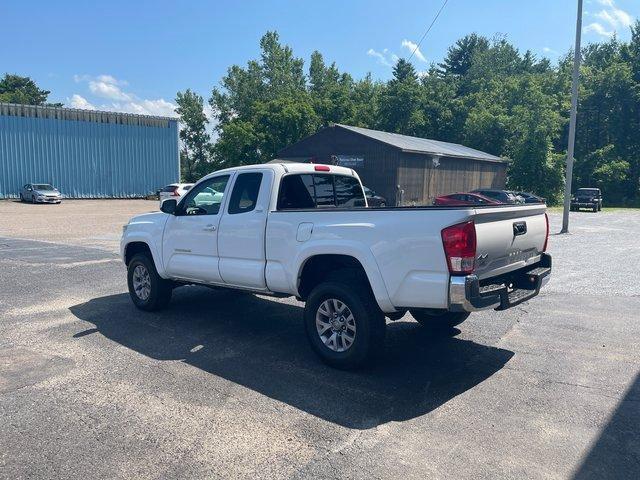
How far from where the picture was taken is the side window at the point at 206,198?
6.43 meters

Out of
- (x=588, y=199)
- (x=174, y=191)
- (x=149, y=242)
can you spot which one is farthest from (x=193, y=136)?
(x=149, y=242)

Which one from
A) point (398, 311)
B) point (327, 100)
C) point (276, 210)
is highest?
point (327, 100)

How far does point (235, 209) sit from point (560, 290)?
20.2 feet

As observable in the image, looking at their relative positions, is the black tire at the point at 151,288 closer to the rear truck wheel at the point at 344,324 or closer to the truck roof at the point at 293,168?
the truck roof at the point at 293,168

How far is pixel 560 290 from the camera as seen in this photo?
9.08 m

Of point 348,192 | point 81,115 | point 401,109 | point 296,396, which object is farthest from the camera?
point 401,109

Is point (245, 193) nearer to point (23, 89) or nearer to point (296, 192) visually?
point (296, 192)

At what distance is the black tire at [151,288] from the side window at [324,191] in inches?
100

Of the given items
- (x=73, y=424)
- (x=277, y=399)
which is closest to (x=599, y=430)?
(x=277, y=399)

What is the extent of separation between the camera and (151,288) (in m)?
7.18

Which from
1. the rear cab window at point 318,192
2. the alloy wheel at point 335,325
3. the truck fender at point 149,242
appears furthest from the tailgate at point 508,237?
the truck fender at point 149,242

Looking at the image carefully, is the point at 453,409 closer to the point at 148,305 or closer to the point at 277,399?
the point at 277,399

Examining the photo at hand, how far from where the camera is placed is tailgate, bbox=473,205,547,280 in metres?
4.52

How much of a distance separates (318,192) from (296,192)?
1.18 ft
